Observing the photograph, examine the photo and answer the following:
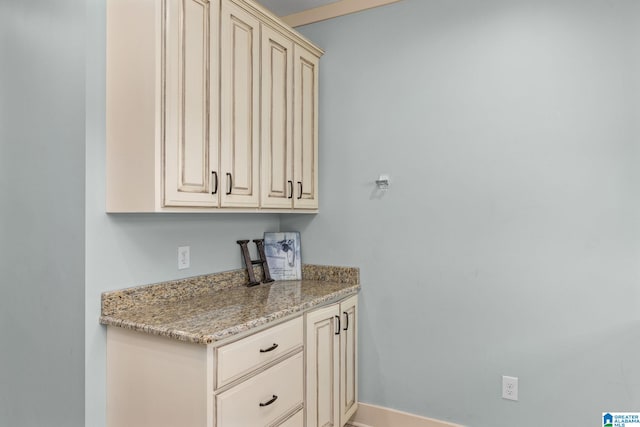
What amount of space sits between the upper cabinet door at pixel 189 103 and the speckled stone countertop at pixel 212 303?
0.47 m

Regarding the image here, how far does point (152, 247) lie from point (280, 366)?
2.69ft

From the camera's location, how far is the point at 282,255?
2.61m

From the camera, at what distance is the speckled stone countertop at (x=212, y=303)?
4.85 feet

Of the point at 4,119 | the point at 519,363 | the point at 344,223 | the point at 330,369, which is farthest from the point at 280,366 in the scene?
the point at 4,119

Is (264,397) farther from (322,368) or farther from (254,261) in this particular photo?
(254,261)

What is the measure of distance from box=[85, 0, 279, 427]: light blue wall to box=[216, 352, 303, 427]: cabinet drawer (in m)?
0.59

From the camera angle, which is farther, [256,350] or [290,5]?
[290,5]

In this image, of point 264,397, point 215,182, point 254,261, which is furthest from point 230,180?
point 264,397

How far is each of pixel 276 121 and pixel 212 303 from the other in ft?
3.48

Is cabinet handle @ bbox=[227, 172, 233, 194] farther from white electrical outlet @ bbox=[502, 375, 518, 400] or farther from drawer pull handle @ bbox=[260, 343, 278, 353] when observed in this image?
white electrical outlet @ bbox=[502, 375, 518, 400]

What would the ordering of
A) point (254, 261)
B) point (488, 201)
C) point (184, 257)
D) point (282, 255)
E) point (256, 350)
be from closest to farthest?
point (256, 350) < point (184, 257) < point (488, 201) < point (254, 261) < point (282, 255)

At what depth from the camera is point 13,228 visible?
70.1 inches

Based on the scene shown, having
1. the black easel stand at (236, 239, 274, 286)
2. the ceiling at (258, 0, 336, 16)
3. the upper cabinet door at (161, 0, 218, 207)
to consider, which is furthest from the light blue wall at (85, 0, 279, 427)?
the ceiling at (258, 0, 336, 16)

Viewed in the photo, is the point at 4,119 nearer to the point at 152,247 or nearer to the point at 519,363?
the point at 152,247
